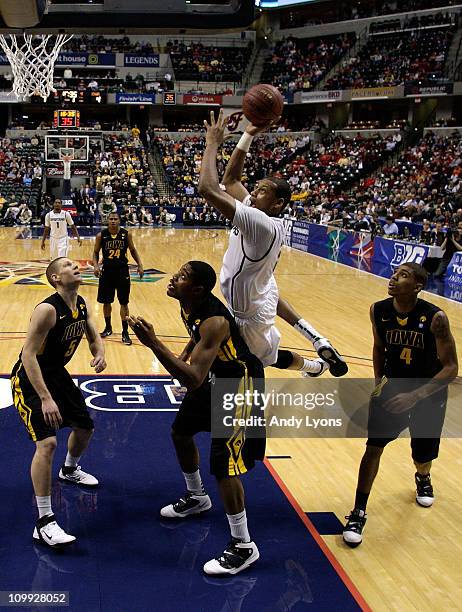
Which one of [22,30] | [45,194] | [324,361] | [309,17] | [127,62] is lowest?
[45,194]

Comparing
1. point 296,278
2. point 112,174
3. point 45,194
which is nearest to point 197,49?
point 112,174

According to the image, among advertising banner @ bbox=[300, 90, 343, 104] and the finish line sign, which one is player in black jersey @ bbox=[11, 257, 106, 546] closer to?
the finish line sign

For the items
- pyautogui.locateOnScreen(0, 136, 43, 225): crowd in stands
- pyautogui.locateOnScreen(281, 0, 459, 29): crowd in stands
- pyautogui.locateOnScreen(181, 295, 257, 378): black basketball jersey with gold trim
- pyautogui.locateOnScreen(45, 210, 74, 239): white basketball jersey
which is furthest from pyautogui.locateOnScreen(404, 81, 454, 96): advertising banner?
pyautogui.locateOnScreen(181, 295, 257, 378): black basketball jersey with gold trim

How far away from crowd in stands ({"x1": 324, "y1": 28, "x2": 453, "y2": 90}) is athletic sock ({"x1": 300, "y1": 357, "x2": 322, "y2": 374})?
32.0 m

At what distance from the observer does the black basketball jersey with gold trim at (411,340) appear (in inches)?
178

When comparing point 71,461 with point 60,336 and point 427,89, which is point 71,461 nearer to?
point 60,336

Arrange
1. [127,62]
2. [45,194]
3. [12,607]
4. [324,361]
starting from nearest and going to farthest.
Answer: [12,607], [324,361], [45,194], [127,62]

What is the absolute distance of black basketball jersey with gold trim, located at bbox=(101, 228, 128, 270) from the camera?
9.58 meters

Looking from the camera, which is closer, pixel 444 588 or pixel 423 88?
pixel 444 588

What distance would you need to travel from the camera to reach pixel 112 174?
3450 cm

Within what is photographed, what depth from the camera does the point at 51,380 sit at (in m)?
4.57

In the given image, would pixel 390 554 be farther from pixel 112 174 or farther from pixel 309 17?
pixel 309 17

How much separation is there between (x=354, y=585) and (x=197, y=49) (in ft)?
144

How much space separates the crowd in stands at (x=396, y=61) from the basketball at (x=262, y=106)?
32507 mm
